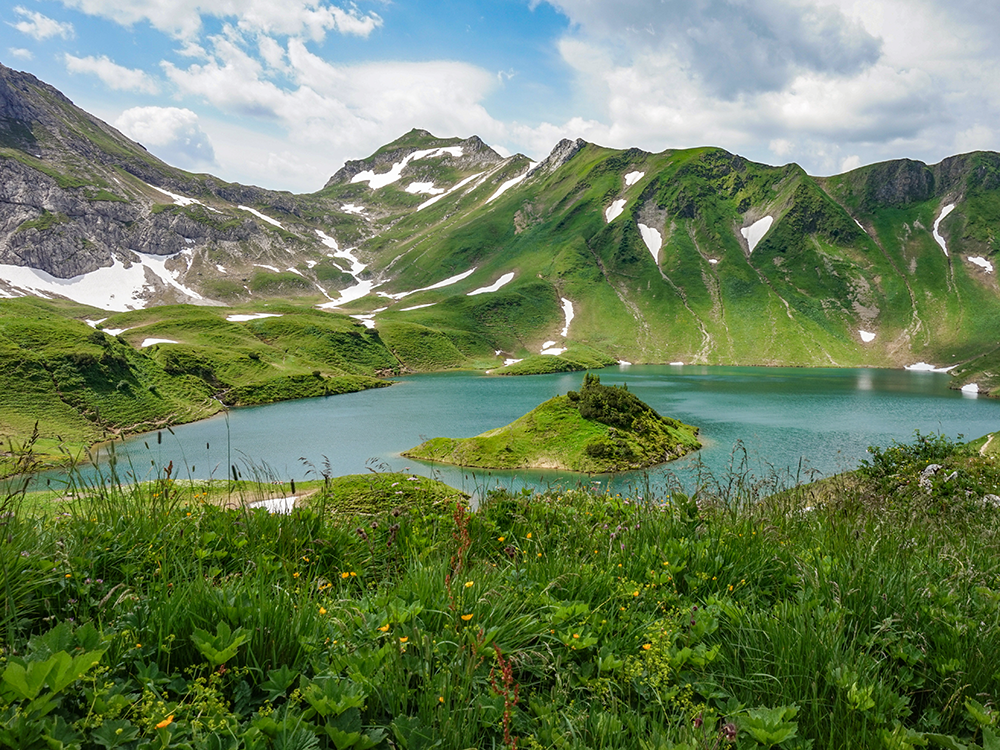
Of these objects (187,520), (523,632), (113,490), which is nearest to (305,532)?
(187,520)

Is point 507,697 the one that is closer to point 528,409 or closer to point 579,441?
point 579,441

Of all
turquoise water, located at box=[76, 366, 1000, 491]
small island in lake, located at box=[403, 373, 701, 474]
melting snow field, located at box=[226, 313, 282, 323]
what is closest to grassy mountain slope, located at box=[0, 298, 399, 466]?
turquoise water, located at box=[76, 366, 1000, 491]

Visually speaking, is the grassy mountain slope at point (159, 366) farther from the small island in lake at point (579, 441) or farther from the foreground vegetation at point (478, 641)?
the small island in lake at point (579, 441)

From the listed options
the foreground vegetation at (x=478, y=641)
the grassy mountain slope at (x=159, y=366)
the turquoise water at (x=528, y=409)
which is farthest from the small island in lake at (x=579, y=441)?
the foreground vegetation at (x=478, y=641)

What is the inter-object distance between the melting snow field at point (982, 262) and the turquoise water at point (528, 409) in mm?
130556

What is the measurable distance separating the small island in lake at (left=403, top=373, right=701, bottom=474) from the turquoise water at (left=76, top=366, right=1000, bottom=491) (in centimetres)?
168

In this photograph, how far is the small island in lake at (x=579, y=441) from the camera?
38.9 meters

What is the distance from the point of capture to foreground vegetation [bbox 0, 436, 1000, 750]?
8.29 ft

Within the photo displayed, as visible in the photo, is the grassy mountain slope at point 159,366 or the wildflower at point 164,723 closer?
the wildflower at point 164,723

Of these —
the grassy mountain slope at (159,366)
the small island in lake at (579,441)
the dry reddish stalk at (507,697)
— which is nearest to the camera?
the dry reddish stalk at (507,697)

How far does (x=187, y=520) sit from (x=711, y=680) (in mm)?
4752

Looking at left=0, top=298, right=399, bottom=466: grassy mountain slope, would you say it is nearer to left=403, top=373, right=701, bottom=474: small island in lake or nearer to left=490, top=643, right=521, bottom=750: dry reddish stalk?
left=490, top=643, right=521, bottom=750: dry reddish stalk

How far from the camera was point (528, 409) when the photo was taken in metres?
68.7

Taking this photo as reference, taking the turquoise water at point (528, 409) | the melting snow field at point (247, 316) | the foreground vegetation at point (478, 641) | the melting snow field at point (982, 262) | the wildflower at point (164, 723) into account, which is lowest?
the turquoise water at point (528, 409)
